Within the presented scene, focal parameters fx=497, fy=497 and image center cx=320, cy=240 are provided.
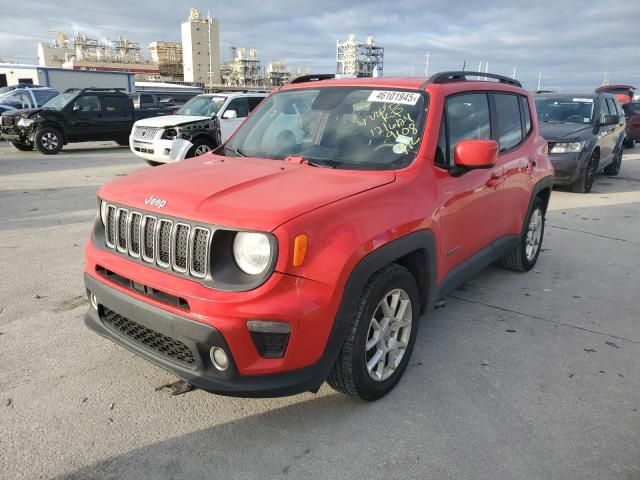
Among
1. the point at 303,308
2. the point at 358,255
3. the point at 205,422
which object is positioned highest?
the point at 358,255

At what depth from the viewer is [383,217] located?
2.58 m

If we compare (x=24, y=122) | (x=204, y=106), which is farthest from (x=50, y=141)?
(x=204, y=106)

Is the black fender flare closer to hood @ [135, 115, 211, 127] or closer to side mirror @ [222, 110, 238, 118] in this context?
hood @ [135, 115, 211, 127]

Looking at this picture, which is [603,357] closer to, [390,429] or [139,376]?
[390,429]

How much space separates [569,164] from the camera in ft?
29.0

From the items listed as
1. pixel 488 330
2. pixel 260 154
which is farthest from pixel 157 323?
pixel 488 330

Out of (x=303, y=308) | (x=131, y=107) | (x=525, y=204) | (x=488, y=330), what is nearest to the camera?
(x=303, y=308)

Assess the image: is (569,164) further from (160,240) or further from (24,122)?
(24,122)

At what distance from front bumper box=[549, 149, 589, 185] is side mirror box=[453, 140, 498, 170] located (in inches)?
261

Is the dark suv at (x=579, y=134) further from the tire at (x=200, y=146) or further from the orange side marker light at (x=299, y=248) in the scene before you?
the orange side marker light at (x=299, y=248)

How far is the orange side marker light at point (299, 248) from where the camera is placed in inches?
86.4

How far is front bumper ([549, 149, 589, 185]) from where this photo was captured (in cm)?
884

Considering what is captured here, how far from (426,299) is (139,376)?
1.82m

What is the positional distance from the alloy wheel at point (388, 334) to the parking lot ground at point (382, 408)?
197 mm
